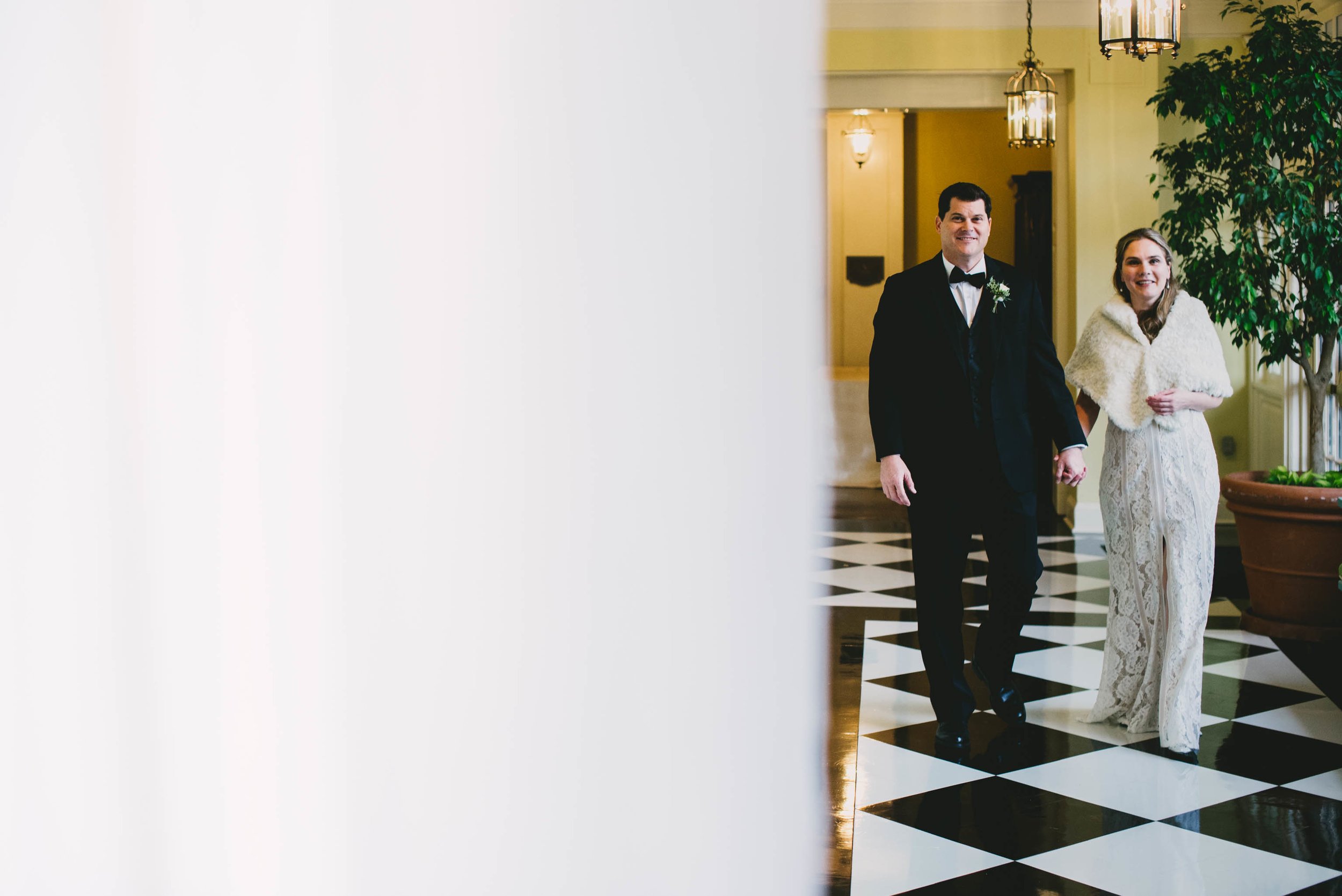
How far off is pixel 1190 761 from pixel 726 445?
9.27ft

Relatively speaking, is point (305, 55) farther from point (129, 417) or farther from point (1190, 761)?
point (1190, 761)

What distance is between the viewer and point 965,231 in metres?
2.96

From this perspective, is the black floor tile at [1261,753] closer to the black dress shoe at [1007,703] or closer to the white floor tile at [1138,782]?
the white floor tile at [1138,782]

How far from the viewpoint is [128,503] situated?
0.49 m

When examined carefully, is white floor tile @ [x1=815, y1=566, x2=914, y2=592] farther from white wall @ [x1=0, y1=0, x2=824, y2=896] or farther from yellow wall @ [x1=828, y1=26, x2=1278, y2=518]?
white wall @ [x1=0, y1=0, x2=824, y2=896]

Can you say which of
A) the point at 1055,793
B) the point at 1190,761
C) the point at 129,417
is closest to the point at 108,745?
the point at 129,417

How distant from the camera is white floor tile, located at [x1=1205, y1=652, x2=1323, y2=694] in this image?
3543 millimetres

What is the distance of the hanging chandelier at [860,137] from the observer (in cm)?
1255

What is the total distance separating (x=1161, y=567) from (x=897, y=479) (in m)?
0.72

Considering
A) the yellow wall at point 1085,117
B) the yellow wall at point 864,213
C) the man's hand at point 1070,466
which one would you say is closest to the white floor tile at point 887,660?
the man's hand at point 1070,466

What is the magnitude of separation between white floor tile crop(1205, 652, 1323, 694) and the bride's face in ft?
4.39

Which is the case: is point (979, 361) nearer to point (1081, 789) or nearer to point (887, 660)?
point (1081, 789)

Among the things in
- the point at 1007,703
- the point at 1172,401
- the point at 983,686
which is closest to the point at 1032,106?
the point at 1172,401

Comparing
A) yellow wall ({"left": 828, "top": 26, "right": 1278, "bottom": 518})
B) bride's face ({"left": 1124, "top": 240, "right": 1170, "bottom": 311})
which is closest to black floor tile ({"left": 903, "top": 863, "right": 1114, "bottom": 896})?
bride's face ({"left": 1124, "top": 240, "right": 1170, "bottom": 311})
